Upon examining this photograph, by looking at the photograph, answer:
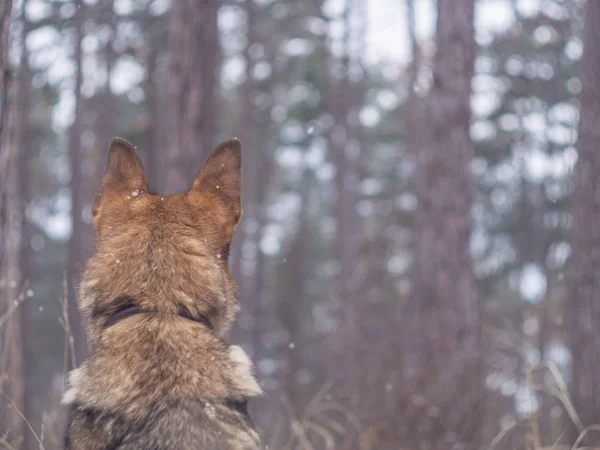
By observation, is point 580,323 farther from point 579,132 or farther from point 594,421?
point 579,132

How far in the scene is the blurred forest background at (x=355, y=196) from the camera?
23.9 ft

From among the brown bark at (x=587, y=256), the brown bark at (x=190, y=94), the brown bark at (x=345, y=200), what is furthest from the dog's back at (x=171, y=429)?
the brown bark at (x=345, y=200)

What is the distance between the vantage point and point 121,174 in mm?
3814

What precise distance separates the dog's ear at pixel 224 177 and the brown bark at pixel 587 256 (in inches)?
195

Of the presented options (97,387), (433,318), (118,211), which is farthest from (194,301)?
(433,318)

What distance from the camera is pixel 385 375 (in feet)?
28.3

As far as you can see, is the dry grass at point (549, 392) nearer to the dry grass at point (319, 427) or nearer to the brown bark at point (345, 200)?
the dry grass at point (319, 427)

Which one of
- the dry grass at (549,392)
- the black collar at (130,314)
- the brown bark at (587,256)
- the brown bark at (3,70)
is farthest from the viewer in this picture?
the brown bark at (587,256)

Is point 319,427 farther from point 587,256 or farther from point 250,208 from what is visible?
point 250,208

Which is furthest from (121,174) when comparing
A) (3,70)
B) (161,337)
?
(3,70)

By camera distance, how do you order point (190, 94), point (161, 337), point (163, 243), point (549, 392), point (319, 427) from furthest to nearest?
1. point (190, 94)
2. point (319, 427)
3. point (549, 392)
4. point (163, 243)
5. point (161, 337)

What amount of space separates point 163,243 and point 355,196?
1909 cm

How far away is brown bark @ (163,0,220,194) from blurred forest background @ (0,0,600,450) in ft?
0.09

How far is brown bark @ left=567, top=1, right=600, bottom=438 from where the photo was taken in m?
7.20
